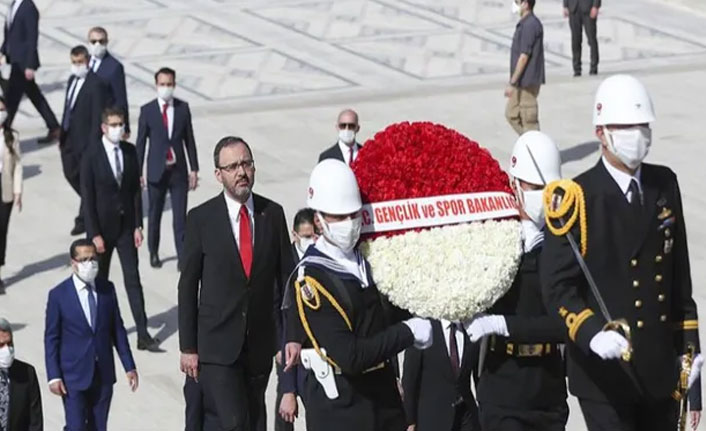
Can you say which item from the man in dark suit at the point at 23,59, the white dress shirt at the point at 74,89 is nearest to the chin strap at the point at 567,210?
the white dress shirt at the point at 74,89

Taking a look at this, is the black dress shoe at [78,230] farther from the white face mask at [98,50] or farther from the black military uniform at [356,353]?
the black military uniform at [356,353]

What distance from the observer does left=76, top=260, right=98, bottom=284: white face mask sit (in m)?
11.6

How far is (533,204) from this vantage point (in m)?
7.78

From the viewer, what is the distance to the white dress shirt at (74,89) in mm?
17250

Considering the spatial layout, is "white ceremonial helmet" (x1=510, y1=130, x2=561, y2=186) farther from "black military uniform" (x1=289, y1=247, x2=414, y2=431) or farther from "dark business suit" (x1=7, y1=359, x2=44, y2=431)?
"dark business suit" (x1=7, y1=359, x2=44, y2=431)

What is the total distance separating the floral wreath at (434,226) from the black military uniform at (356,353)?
129 millimetres

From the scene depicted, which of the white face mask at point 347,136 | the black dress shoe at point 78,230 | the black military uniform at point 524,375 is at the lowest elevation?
the black military uniform at point 524,375

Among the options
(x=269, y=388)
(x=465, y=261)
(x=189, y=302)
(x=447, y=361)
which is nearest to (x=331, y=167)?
(x=465, y=261)

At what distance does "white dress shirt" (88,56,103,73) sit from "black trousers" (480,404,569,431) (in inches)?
413

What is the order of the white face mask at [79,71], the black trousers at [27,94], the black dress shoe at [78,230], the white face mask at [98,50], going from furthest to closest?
1. the black trousers at [27,94]
2. the white face mask at [98,50]
3. the white face mask at [79,71]
4. the black dress shoe at [78,230]

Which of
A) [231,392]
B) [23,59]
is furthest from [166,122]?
[231,392]

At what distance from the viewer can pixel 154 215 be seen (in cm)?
1602

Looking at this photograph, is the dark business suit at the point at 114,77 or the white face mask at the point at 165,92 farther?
the dark business suit at the point at 114,77

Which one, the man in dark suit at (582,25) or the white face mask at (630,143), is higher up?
the man in dark suit at (582,25)
